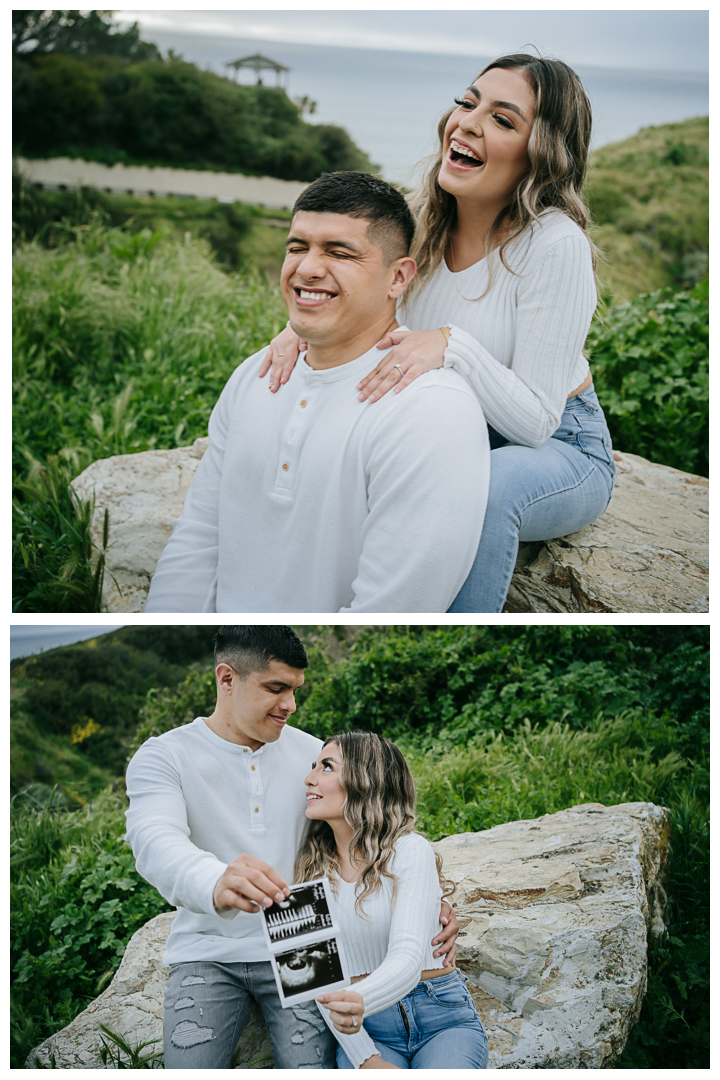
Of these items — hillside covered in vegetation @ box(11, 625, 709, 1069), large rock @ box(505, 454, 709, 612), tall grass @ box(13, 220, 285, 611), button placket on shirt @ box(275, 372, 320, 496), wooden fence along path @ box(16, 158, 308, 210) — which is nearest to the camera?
button placket on shirt @ box(275, 372, 320, 496)

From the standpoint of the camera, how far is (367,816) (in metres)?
2.43

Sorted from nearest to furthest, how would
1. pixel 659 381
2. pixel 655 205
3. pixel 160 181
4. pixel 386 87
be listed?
pixel 659 381, pixel 386 87, pixel 160 181, pixel 655 205

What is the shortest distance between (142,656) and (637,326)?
360cm

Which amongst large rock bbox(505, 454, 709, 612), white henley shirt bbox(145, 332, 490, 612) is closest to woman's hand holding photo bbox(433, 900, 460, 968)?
white henley shirt bbox(145, 332, 490, 612)

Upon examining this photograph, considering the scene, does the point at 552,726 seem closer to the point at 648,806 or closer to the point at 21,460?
the point at 648,806

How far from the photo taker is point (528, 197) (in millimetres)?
2416

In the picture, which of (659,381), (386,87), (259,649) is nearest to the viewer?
(259,649)

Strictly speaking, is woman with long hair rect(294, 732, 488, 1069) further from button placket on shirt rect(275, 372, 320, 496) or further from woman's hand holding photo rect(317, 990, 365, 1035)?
button placket on shirt rect(275, 372, 320, 496)

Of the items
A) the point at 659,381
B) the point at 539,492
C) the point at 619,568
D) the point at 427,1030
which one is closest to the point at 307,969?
the point at 427,1030

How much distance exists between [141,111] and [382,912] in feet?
25.6

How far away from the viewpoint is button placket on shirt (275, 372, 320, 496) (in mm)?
2375

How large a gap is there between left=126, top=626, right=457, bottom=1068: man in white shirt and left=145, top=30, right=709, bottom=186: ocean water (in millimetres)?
4532

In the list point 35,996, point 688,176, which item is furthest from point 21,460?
point 688,176

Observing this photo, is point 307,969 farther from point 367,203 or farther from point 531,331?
point 367,203
